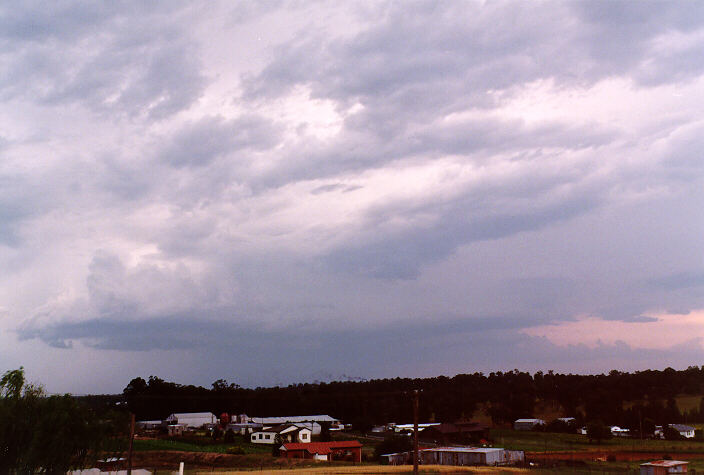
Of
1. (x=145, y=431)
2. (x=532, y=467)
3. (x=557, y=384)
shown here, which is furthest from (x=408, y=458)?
(x=557, y=384)

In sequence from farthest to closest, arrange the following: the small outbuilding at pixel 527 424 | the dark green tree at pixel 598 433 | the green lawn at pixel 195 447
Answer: the small outbuilding at pixel 527 424 < the dark green tree at pixel 598 433 < the green lawn at pixel 195 447

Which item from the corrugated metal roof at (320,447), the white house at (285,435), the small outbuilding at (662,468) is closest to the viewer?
the small outbuilding at (662,468)

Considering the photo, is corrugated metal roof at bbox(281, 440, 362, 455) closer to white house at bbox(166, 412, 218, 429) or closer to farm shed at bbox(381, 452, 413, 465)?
farm shed at bbox(381, 452, 413, 465)

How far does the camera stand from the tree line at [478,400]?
12631 centimetres

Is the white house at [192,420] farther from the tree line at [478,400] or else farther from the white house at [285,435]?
the white house at [285,435]

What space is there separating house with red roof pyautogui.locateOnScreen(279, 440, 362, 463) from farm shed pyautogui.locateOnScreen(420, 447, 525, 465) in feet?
28.1

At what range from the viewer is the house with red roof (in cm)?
7662

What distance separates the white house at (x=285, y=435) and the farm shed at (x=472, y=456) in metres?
24.3

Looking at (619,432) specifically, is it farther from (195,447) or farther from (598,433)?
(195,447)

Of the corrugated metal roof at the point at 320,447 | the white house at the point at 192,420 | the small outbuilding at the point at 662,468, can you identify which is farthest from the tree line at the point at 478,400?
the small outbuilding at the point at 662,468

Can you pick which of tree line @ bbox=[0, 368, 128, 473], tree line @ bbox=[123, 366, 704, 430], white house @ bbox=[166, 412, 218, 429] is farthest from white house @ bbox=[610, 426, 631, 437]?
tree line @ bbox=[0, 368, 128, 473]

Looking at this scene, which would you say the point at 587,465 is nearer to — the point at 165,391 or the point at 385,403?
the point at 385,403

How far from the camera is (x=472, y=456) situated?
231 feet

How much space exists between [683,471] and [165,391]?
132 metres
